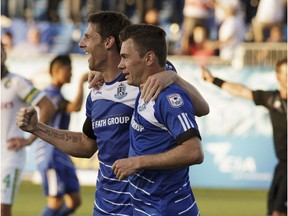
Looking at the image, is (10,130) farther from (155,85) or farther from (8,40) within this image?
(8,40)

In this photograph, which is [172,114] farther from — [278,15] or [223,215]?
[278,15]

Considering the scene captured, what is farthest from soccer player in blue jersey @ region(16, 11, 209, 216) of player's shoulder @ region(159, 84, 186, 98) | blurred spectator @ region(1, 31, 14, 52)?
blurred spectator @ region(1, 31, 14, 52)

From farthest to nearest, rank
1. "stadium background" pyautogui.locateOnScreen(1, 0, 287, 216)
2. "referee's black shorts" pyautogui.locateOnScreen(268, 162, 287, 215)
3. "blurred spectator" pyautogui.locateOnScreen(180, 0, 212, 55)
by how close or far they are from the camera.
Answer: "blurred spectator" pyautogui.locateOnScreen(180, 0, 212, 55)
"stadium background" pyautogui.locateOnScreen(1, 0, 287, 216)
"referee's black shorts" pyautogui.locateOnScreen(268, 162, 287, 215)

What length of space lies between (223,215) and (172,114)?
363 inches

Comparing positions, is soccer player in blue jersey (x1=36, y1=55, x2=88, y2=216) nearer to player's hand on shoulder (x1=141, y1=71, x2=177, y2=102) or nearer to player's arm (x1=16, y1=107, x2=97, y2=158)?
player's arm (x1=16, y1=107, x2=97, y2=158)

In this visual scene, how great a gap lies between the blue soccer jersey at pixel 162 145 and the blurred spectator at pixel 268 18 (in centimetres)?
1538

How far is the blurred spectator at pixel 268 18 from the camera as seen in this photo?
2261 centimetres

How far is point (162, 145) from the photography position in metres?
7.26

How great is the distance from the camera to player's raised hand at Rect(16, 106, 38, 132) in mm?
7844

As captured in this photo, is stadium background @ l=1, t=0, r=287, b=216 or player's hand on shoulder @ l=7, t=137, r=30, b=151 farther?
stadium background @ l=1, t=0, r=287, b=216

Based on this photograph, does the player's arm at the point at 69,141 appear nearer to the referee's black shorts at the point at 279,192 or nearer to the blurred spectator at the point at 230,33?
the referee's black shorts at the point at 279,192

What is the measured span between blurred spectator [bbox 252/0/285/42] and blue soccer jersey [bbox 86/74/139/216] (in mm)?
14678

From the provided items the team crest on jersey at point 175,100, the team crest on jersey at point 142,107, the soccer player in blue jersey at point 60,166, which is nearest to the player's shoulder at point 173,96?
the team crest on jersey at point 175,100

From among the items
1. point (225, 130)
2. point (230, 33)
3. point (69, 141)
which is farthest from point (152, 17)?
point (69, 141)
